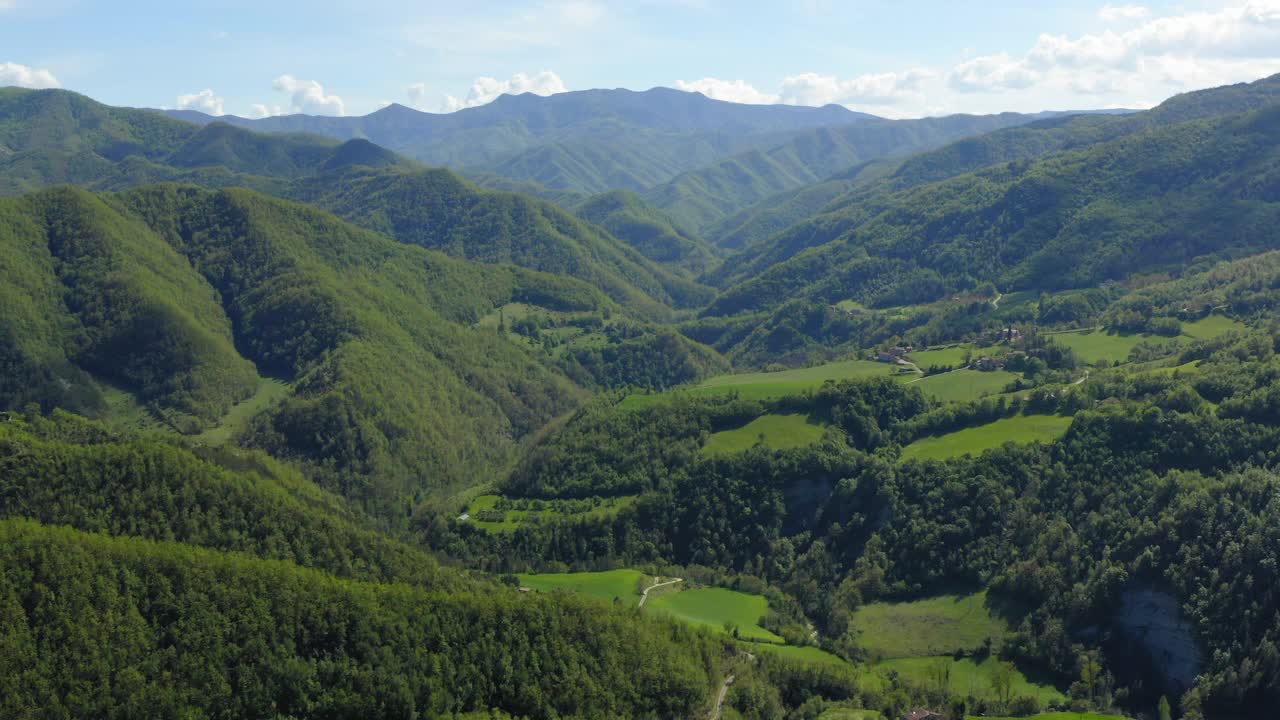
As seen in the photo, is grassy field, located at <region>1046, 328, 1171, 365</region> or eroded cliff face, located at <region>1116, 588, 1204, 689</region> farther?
grassy field, located at <region>1046, 328, 1171, 365</region>

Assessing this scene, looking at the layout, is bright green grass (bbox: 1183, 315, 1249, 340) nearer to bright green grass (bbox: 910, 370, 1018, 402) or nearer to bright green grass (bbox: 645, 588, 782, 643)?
bright green grass (bbox: 910, 370, 1018, 402)

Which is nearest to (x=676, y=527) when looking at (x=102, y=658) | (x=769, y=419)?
(x=769, y=419)

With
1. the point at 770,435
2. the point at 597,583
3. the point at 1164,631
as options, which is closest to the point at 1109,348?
the point at 770,435

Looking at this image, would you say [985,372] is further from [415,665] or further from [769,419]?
[415,665]

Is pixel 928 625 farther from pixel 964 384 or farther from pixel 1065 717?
pixel 964 384

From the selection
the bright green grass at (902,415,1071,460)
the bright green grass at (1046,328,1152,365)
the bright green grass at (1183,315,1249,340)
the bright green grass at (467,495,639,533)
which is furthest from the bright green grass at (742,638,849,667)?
the bright green grass at (1183,315,1249,340)

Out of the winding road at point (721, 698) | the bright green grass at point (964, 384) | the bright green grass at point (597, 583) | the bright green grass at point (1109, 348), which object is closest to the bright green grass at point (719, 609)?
the bright green grass at point (597, 583)
